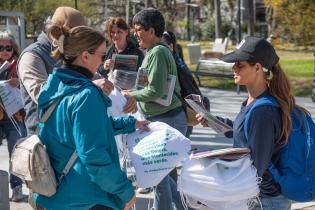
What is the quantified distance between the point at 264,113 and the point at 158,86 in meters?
1.84

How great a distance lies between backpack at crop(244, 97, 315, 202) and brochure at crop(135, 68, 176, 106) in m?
1.84

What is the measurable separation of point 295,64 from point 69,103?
20.3 m

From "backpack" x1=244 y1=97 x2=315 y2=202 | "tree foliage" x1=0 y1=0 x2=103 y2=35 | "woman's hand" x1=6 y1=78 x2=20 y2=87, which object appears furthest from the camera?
"tree foliage" x1=0 y1=0 x2=103 y2=35

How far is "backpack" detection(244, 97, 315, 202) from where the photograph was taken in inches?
118

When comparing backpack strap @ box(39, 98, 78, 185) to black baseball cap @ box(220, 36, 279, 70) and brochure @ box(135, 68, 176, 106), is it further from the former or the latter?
brochure @ box(135, 68, 176, 106)

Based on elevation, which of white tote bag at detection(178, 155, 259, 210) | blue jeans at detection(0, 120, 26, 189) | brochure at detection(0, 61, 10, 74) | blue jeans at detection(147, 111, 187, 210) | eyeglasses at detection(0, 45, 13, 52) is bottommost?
blue jeans at detection(147, 111, 187, 210)

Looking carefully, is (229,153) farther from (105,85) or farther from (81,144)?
(105,85)

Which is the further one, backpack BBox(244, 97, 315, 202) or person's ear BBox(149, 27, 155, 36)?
person's ear BBox(149, 27, 155, 36)

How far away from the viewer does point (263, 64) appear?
309 centimetres

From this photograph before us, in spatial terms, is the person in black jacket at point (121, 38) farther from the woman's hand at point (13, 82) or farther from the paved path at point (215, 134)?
the paved path at point (215, 134)

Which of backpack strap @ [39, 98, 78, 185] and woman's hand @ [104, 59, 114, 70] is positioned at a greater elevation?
woman's hand @ [104, 59, 114, 70]

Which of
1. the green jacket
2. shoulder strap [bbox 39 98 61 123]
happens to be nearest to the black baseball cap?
shoulder strap [bbox 39 98 61 123]

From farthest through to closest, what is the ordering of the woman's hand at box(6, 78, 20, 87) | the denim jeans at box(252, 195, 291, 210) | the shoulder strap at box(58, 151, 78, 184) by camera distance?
1. the woman's hand at box(6, 78, 20, 87)
2. the denim jeans at box(252, 195, 291, 210)
3. the shoulder strap at box(58, 151, 78, 184)

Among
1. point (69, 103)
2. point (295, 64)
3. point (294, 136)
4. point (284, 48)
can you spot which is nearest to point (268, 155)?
point (294, 136)
